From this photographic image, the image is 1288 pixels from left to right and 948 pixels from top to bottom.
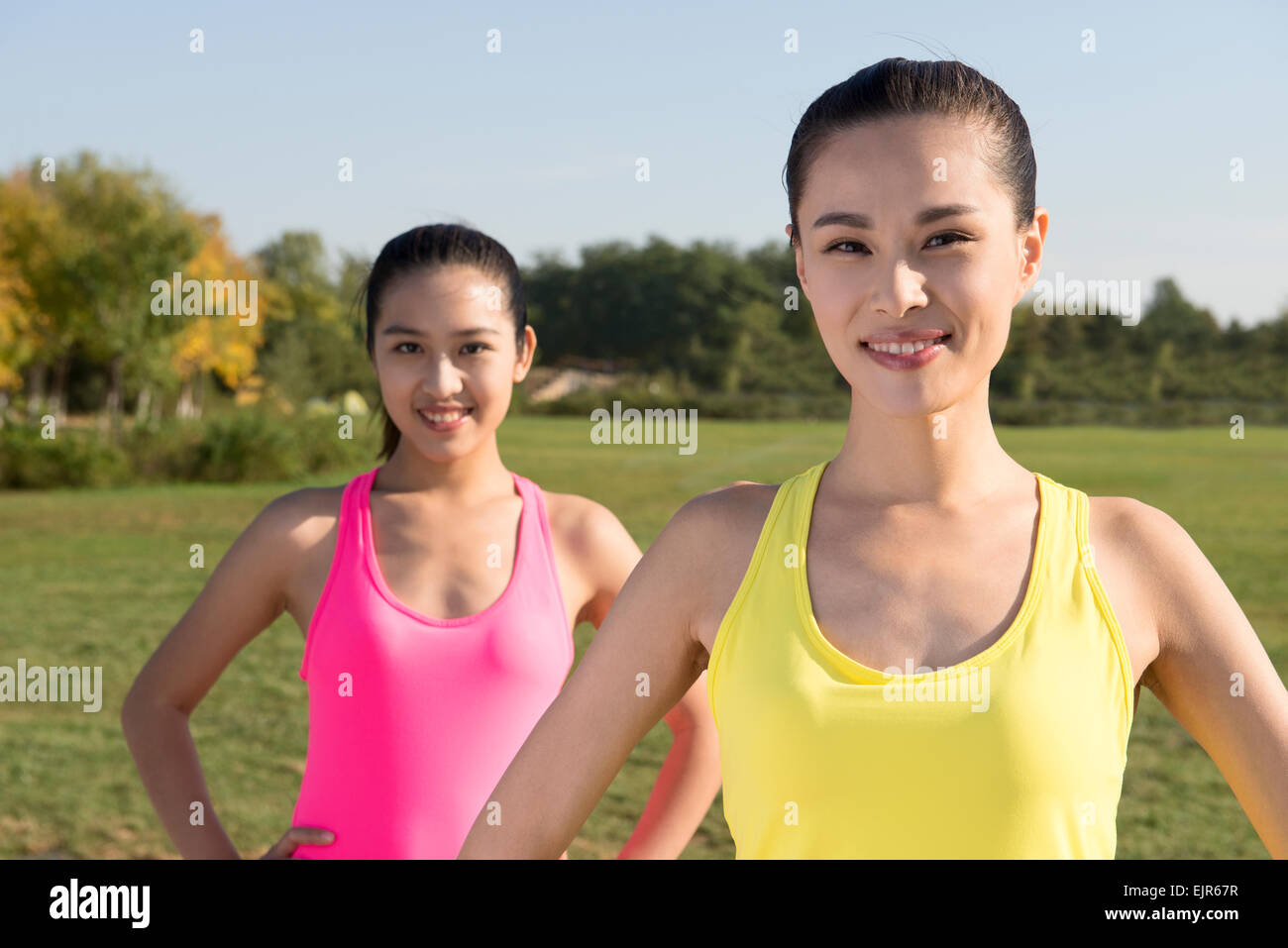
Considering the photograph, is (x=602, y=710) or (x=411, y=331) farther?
(x=411, y=331)

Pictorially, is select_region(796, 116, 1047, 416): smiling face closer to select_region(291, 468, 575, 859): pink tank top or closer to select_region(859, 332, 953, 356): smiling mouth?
select_region(859, 332, 953, 356): smiling mouth

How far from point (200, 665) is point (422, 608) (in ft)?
2.01

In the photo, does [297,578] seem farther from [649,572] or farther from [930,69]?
[930,69]

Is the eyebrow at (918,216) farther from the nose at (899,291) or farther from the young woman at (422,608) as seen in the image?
the young woman at (422,608)

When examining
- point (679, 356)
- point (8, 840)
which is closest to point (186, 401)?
point (679, 356)

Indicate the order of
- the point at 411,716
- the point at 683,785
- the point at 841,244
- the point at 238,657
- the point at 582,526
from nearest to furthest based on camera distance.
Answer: the point at 841,244, the point at 411,716, the point at 683,785, the point at 582,526, the point at 238,657

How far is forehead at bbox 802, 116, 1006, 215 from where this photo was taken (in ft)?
5.38

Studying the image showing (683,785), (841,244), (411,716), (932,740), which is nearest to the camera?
(932,740)

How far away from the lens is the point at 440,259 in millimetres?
2891

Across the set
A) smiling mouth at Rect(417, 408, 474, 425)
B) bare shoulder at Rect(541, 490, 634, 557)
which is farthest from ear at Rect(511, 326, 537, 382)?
bare shoulder at Rect(541, 490, 634, 557)

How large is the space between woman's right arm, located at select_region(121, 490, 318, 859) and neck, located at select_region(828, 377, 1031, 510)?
153 cm

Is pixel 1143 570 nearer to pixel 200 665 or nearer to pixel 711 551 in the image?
pixel 711 551

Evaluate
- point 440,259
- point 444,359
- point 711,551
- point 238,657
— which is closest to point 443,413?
point 444,359
